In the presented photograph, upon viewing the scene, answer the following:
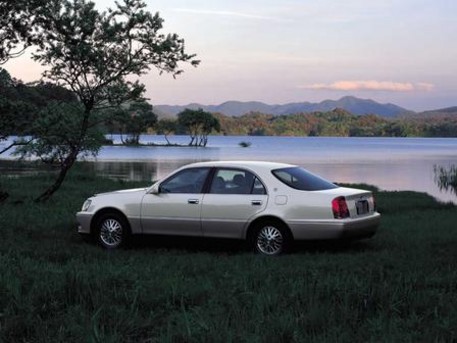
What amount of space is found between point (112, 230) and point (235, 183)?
2411 millimetres

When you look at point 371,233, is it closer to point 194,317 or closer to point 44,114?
point 194,317

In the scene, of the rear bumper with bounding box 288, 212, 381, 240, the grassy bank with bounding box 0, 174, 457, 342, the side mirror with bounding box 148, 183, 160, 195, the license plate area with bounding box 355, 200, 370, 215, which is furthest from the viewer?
the side mirror with bounding box 148, 183, 160, 195

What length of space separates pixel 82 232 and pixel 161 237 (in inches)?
63.6

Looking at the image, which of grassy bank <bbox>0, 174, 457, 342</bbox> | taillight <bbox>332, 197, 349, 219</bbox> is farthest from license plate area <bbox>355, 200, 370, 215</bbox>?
grassy bank <bbox>0, 174, 457, 342</bbox>

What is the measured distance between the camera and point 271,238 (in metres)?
10.1

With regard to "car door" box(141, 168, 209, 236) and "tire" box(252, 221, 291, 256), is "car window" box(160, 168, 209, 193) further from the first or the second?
"tire" box(252, 221, 291, 256)

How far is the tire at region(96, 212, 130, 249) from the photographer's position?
11.2 meters

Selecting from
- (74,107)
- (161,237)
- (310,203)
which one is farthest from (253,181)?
(74,107)

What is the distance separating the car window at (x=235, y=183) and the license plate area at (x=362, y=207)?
60.0 inches

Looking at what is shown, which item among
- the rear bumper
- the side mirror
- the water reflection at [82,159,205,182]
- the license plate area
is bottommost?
the water reflection at [82,159,205,182]

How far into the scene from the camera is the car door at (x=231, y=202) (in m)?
10.2

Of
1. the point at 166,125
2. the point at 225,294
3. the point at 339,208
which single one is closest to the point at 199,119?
the point at 166,125

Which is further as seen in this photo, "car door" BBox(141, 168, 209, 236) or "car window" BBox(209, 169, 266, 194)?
"car door" BBox(141, 168, 209, 236)

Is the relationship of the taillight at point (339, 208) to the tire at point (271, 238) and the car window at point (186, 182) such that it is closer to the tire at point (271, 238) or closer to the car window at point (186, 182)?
the tire at point (271, 238)
